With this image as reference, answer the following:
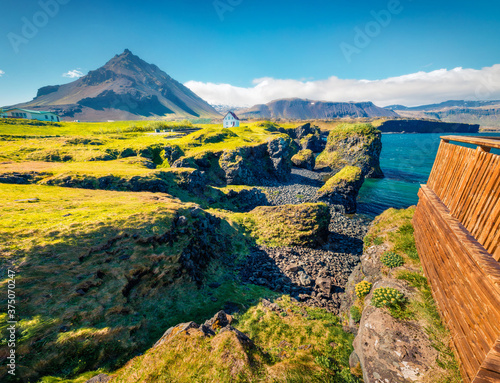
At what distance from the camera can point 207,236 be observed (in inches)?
775

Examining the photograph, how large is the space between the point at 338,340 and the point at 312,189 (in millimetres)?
37321

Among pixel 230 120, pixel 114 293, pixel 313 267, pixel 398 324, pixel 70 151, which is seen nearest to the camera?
pixel 398 324

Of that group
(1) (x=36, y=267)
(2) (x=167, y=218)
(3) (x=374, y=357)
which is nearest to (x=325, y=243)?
(3) (x=374, y=357)

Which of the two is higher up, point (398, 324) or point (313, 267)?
point (398, 324)

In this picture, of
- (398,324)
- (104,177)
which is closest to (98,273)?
(104,177)

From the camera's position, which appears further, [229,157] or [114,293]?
[229,157]

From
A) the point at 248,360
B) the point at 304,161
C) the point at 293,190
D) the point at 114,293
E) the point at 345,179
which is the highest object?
the point at 248,360

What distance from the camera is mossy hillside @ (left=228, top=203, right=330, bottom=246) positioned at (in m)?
24.0

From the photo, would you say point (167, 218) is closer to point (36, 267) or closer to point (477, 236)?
point (36, 267)

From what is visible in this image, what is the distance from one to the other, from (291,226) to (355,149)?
5654 cm

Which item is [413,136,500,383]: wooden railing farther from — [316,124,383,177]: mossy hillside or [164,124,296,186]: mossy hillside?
[316,124,383,177]: mossy hillside

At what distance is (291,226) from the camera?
81.4ft

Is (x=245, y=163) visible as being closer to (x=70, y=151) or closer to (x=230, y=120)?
(x=70, y=151)

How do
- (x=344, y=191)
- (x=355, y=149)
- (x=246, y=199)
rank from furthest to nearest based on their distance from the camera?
(x=355, y=149) < (x=246, y=199) < (x=344, y=191)
